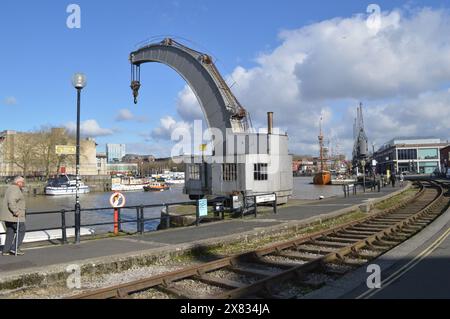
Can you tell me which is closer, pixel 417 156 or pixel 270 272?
pixel 270 272

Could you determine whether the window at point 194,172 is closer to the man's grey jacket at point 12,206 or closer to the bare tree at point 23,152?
the man's grey jacket at point 12,206

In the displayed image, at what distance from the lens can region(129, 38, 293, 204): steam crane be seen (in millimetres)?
23469

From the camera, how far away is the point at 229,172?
2378 cm

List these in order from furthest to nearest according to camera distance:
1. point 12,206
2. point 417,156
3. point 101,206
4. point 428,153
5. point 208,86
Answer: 1. point 417,156
2. point 428,153
3. point 101,206
4. point 208,86
5. point 12,206

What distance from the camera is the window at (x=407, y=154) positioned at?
144 metres

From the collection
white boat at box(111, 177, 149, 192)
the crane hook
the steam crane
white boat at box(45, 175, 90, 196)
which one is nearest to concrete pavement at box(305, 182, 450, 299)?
the steam crane

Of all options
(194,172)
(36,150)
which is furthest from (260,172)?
(36,150)

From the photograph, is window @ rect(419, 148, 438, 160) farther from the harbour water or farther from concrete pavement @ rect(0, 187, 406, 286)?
concrete pavement @ rect(0, 187, 406, 286)

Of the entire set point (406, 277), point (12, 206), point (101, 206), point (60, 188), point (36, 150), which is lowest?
point (101, 206)

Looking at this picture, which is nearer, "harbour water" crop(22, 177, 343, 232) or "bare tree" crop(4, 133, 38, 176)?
"harbour water" crop(22, 177, 343, 232)

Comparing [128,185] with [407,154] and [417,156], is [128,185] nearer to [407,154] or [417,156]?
[407,154]

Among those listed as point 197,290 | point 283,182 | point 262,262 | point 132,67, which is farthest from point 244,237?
point 132,67

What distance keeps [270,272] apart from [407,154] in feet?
489

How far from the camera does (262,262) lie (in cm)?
1009
